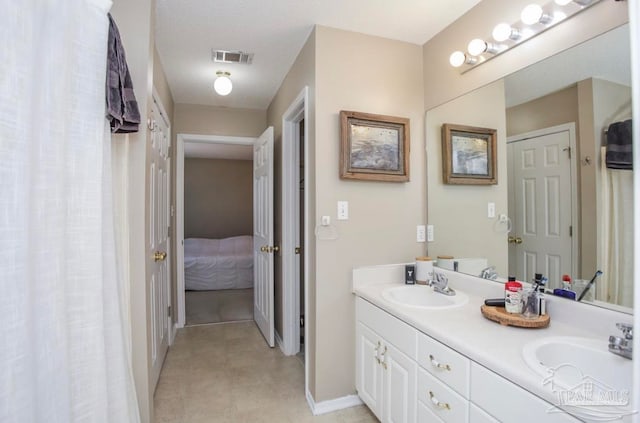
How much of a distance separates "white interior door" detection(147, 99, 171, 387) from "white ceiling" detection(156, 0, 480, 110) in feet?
1.59

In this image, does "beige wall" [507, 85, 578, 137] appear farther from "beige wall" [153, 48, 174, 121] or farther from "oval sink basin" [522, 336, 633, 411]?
"beige wall" [153, 48, 174, 121]

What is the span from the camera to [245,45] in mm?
2289

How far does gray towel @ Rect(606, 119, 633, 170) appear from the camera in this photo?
118 centimetres

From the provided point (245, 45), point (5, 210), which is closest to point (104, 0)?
point (5, 210)

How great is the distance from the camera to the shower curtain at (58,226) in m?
0.78

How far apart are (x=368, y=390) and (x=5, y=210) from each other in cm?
184

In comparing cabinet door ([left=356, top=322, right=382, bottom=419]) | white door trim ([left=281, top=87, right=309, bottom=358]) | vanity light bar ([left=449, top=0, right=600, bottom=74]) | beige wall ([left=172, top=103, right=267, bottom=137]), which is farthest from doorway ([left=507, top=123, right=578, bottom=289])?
beige wall ([left=172, top=103, right=267, bottom=137])

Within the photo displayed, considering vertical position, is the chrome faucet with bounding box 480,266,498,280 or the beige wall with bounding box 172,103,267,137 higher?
the beige wall with bounding box 172,103,267,137

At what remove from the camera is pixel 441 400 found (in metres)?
1.27

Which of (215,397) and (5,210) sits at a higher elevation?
(5,210)

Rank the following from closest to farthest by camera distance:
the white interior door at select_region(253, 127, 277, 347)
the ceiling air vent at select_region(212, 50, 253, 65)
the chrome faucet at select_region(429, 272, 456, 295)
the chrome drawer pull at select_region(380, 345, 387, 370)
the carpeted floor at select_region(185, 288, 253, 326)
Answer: the chrome drawer pull at select_region(380, 345, 387, 370), the chrome faucet at select_region(429, 272, 456, 295), the ceiling air vent at select_region(212, 50, 253, 65), the white interior door at select_region(253, 127, 277, 347), the carpeted floor at select_region(185, 288, 253, 326)

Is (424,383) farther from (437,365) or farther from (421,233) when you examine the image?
(421,233)

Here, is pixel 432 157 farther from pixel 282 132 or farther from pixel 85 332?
pixel 85 332

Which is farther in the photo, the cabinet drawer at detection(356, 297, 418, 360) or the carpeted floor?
the carpeted floor
